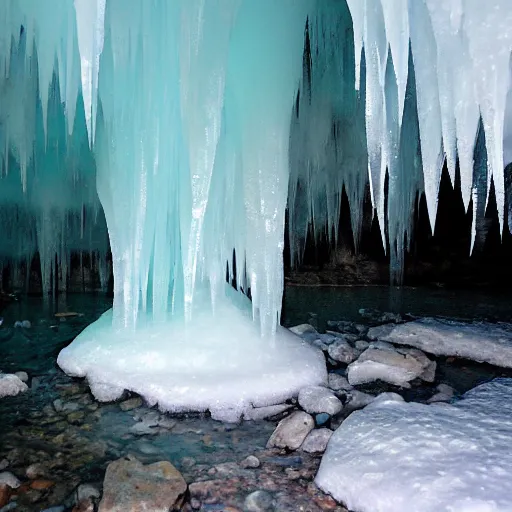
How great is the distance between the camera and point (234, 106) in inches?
133

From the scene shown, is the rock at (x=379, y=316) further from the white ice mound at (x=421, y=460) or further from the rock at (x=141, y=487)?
the rock at (x=141, y=487)

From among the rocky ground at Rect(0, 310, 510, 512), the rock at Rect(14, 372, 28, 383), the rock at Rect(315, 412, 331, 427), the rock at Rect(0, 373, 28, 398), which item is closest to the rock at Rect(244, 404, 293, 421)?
the rocky ground at Rect(0, 310, 510, 512)

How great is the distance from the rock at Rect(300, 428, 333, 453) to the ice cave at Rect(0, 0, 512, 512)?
0.06 feet

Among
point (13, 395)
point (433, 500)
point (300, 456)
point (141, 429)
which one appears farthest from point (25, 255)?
point (433, 500)

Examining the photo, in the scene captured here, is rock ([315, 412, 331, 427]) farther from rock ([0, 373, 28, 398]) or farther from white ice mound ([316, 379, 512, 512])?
rock ([0, 373, 28, 398])

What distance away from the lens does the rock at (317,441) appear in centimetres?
211

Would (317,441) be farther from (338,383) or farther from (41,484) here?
(41,484)

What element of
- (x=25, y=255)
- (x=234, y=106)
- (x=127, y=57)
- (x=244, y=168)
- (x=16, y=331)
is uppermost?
(x=127, y=57)

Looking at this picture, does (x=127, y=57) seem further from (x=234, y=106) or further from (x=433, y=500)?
(x=433, y=500)

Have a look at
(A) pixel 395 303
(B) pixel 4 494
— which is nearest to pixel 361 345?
(B) pixel 4 494

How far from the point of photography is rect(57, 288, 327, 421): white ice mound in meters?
2.69

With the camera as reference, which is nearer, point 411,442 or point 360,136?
point 411,442

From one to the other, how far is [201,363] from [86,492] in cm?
134

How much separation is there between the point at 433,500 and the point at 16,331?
5.30 m
